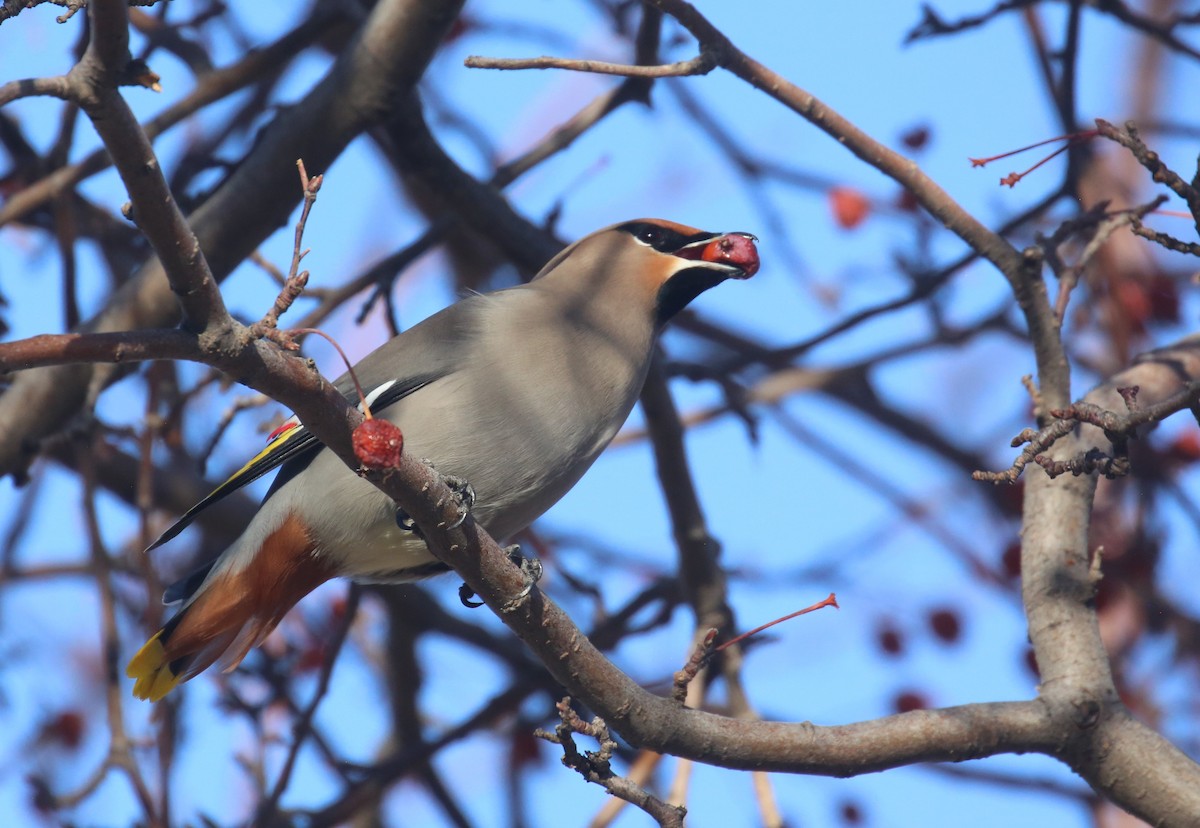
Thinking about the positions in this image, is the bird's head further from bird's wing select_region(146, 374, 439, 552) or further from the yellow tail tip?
the yellow tail tip

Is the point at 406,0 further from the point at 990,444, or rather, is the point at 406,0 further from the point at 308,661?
the point at 990,444

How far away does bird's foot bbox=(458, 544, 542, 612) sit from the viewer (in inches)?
101

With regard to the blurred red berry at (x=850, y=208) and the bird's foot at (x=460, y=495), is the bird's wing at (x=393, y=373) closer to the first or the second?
the bird's foot at (x=460, y=495)

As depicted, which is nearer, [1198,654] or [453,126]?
[1198,654]

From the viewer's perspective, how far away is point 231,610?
3.29 meters

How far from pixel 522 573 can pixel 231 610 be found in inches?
41.2

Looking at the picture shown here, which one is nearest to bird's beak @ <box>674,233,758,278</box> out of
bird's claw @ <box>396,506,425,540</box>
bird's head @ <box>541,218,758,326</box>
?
bird's head @ <box>541,218,758,326</box>

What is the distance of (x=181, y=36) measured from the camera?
419 cm

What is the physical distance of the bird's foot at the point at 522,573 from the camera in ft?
8.39

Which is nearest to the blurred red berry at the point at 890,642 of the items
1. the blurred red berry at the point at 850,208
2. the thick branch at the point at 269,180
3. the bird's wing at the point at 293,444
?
the blurred red berry at the point at 850,208

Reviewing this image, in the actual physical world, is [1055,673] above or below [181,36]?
below

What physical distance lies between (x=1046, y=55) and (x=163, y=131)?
2564 millimetres

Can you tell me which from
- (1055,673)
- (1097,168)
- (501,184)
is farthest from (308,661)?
(1097,168)

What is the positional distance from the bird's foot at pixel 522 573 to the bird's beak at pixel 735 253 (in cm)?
116
